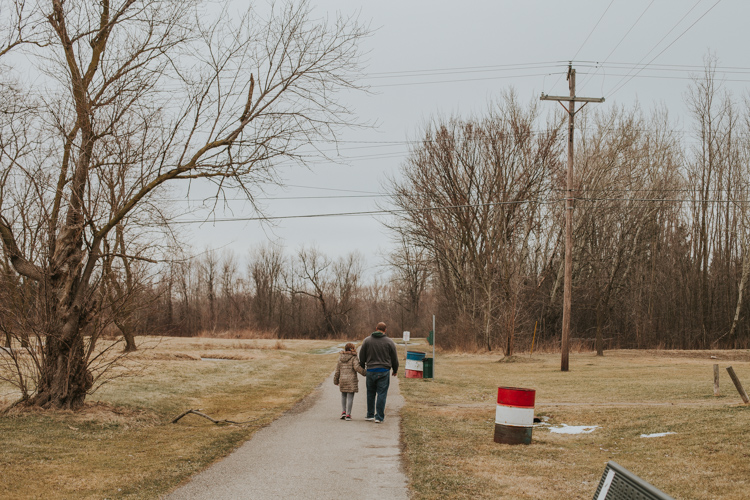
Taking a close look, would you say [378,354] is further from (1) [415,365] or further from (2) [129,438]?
(1) [415,365]

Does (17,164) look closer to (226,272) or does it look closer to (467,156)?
(467,156)

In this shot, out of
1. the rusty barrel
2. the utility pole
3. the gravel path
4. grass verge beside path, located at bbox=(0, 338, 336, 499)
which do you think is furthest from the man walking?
the utility pole

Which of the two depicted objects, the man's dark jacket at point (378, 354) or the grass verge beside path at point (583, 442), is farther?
the man's dark jacket at point (378, 354)

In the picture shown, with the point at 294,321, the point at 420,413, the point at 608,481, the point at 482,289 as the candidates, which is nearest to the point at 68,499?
the point at 608,481

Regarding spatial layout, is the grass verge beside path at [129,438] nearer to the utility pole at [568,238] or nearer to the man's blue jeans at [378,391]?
the man's blue jeans at [378,391]

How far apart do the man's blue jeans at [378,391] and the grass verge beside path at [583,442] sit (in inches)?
21.6

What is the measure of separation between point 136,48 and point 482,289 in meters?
31.4

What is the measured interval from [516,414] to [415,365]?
43.6 feet

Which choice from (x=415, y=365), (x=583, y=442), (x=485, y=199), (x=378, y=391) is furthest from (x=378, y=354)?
A: (x=485, y=199)

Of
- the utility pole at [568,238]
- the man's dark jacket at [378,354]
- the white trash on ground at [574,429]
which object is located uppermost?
the utility pole at [568,238]

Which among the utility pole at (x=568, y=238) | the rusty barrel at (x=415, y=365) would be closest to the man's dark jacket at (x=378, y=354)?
the rusty barrel at (x=415, y=365)

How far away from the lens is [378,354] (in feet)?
42.7

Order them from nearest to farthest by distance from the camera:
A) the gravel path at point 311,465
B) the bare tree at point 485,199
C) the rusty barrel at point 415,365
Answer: the gravel path at point 311,465
the rusty barrel at point 415,365
the bare tree at point 485,199

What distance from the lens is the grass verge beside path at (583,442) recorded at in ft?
24.5
